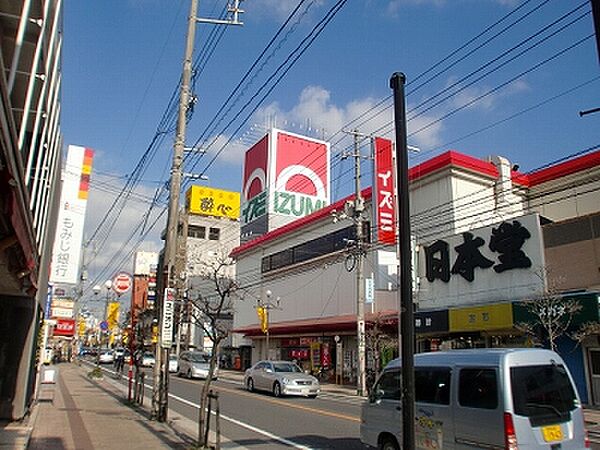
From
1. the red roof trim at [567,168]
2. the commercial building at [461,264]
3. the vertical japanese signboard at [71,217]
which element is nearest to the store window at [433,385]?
the commercial building at [461,264]

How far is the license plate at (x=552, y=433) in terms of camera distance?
6.85m

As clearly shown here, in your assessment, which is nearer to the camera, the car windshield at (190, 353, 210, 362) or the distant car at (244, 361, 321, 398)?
the distant car at (244, 361, 321, 398)

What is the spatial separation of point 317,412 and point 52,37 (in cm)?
1362

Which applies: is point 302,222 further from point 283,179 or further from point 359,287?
point 283,179

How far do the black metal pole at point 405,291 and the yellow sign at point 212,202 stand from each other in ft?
261

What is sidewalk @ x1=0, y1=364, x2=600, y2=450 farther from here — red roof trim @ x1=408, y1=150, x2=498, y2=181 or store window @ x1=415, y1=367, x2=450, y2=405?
red roof trim @ x1=408, y1=150, x2=498, y2=181

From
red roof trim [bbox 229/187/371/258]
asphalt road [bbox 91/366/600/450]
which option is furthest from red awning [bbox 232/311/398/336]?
red roof trim [bbox 229/187/371/258]

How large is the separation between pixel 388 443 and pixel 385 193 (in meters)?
19.9

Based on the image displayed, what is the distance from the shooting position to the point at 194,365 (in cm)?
3472

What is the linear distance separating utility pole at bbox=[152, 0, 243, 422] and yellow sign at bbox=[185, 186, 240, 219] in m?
68.5

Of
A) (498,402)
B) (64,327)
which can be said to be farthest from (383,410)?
(64,327)

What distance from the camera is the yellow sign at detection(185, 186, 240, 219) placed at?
8425 centimetres

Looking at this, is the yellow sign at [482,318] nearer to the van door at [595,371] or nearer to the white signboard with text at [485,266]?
the white signboard with text at [485,266]

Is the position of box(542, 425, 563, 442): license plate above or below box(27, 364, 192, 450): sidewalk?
above
